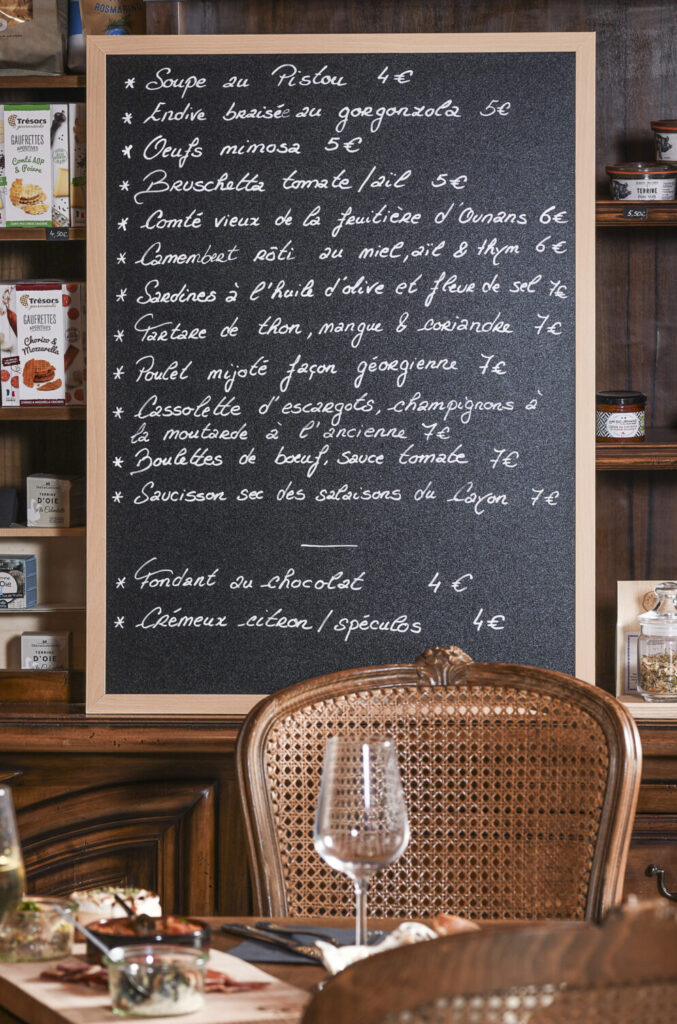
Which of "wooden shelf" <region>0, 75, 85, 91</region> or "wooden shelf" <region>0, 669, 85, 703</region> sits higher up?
"wooden shelf" <region>0, 75, 85, 91</region>

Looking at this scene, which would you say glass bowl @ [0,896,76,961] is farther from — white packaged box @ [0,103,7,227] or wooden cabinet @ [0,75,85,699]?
white packaged box @ [0,103,7,227]

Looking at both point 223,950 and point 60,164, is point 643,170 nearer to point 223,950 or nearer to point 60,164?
point 60,164

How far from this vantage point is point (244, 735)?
1.60 meters

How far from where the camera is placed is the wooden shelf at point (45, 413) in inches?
96.0

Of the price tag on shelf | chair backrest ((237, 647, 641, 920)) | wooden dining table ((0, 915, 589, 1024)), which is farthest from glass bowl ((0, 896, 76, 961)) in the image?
the price tag on shelf

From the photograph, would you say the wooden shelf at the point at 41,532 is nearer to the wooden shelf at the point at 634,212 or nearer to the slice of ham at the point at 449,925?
the wooden shelf at the point at 634,212

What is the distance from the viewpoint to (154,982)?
3.27 ft

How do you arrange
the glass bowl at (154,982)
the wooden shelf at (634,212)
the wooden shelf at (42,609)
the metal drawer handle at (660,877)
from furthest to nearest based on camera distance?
the wooden shelf at (42,609), the wooden shelf at (634,212), the metal drawer handle at (660,877), the glass bowl at (154,982)

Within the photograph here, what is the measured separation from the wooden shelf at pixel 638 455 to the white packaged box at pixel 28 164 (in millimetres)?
1218

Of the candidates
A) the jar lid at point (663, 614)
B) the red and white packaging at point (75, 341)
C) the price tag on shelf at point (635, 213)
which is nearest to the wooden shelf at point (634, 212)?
the price tag on shelf at point (635, 213)

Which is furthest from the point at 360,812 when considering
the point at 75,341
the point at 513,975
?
the point at 75,341

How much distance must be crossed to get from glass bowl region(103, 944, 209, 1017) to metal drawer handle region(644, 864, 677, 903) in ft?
4.79

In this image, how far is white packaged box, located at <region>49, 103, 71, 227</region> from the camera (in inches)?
94.9

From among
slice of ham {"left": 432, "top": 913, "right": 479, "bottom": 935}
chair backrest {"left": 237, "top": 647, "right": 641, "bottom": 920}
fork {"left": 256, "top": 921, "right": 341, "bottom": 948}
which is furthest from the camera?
chair backrest {"left": 237, "top": 647, "right": 641, "bottom": 920}
